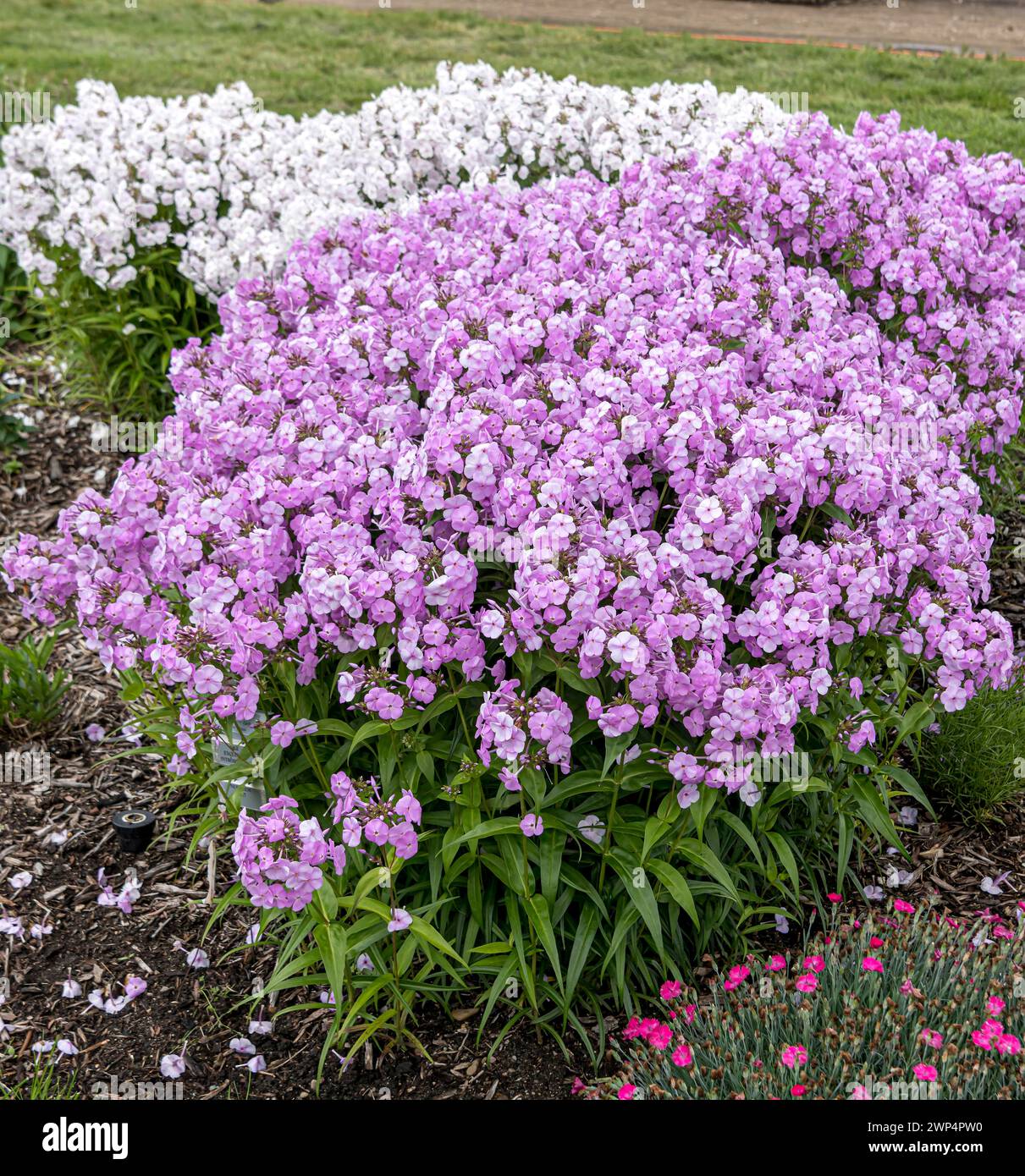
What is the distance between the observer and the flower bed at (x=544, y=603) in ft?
10.1

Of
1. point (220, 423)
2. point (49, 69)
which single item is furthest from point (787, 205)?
point (49, 69)

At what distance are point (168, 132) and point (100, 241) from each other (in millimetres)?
879

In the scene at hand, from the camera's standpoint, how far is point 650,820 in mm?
3197

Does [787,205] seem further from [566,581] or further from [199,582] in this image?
[199,582]

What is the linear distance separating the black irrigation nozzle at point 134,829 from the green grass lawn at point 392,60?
7.63 m

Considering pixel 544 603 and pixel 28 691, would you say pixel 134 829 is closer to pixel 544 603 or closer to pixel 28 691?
pixel 28 691

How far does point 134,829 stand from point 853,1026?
2683 millimetres

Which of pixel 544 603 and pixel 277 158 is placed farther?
pixel 277 158

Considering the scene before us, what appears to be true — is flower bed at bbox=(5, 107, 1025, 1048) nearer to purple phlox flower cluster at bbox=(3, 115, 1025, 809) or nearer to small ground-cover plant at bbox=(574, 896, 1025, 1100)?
purple phlox flower cluster at bbox=(3, 115, 1025, 809)

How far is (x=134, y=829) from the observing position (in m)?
4.37

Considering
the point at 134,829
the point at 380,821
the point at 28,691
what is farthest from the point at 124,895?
the point at 380,821

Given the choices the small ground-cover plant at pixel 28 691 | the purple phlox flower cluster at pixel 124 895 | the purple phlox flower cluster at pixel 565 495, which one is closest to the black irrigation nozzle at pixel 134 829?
the purple phlox flower cluster at pixel 124 895

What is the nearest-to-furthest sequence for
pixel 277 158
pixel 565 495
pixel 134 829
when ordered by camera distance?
pixel 565 495, pixel 134 829, pixel 277 158

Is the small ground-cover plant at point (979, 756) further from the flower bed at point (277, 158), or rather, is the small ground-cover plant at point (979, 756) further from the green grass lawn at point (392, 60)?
the green grass lawn at point (392, 60)
